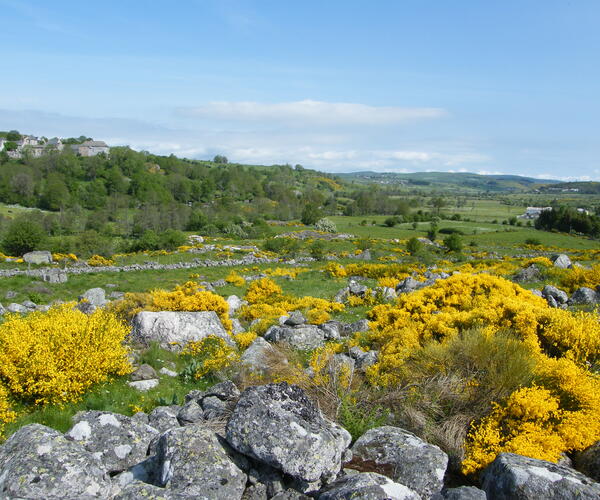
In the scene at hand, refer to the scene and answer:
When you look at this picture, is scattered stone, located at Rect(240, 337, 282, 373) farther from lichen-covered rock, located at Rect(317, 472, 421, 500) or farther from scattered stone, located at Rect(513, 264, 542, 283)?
scattered stone, located at Rect(513, 264, 542, 283)

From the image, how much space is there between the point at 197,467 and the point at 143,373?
17.2ft

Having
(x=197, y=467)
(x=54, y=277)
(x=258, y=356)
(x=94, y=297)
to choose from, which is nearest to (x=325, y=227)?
(x=54, y=277)

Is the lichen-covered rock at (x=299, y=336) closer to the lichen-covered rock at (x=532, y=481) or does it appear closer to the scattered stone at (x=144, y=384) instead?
the scattered stone at (x=144, y=384)

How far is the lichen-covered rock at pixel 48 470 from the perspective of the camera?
4637 mm

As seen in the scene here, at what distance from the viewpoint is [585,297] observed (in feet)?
51.8

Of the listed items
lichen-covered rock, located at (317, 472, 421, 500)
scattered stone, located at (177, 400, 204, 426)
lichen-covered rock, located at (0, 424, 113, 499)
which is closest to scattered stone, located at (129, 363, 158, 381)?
scattered stone, located at (177, 400, 204, 426)

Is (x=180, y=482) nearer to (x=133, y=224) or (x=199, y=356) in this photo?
(x=199, y=356)

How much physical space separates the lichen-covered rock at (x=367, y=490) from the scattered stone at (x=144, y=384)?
5297 millimetres

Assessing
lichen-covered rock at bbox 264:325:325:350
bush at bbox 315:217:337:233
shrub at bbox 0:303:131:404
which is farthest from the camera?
bush at bbox 315:217:337:233

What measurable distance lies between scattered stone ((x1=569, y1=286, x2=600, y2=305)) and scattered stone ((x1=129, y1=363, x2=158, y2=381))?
585 inches

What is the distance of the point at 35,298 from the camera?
21.2 metres

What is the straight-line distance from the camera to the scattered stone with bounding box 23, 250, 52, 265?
34500 millimetres

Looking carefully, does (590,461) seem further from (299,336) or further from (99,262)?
(99,262)

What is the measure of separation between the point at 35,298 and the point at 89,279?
603cm
